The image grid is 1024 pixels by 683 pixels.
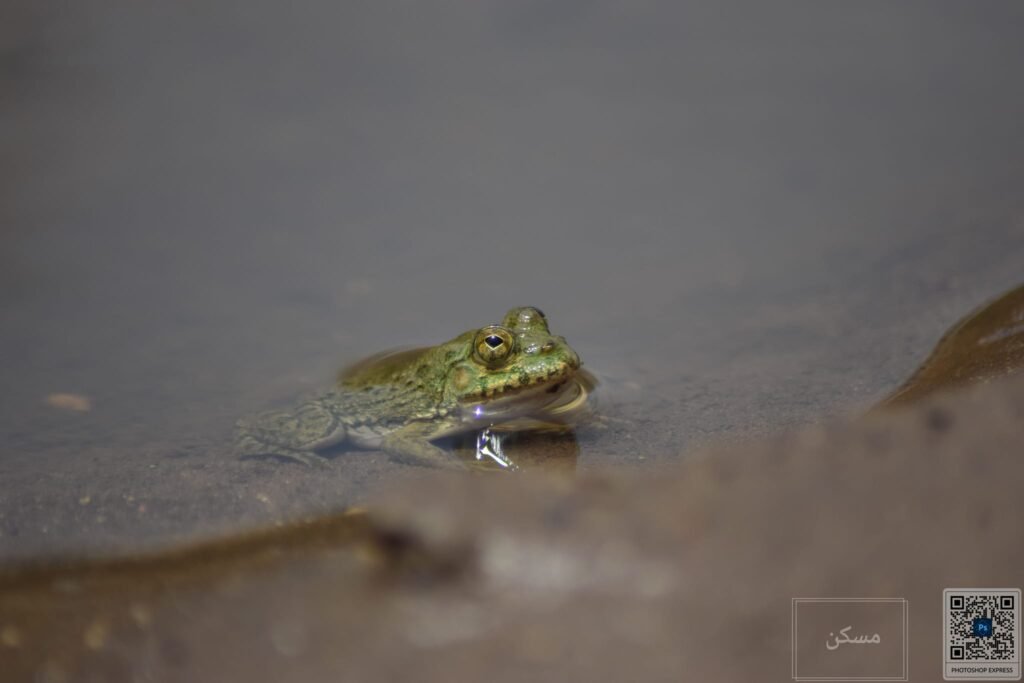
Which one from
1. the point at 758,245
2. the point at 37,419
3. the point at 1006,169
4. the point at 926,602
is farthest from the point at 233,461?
the point at 1006,169

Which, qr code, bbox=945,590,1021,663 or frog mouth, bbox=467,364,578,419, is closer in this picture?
qr code, bbox=945,590,1021,663

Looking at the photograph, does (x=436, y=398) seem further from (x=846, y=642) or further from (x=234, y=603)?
(x=846, y=642)

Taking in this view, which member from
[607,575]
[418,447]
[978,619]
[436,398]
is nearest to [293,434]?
[418,447]

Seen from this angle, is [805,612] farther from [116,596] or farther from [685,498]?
[116,596]

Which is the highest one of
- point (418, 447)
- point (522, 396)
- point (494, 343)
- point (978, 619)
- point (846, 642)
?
point (494, 343)

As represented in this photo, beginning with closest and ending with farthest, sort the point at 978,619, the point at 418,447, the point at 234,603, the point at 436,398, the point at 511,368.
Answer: the point at 978,619 → the point at 234,603 → the point at 418,447 → the point at 511,368 → the point at 436,398

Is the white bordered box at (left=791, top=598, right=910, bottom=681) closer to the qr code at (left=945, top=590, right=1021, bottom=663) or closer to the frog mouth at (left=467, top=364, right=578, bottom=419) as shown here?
the qr code at (left=945, top=590, right=1021, bottom=663)

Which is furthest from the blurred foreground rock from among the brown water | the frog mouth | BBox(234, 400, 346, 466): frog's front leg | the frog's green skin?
the frog mouth
